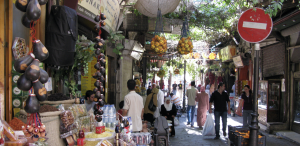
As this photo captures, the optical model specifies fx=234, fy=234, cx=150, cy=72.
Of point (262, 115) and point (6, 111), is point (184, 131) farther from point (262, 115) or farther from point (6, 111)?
point (6, 111)

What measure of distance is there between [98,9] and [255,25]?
12.6ft

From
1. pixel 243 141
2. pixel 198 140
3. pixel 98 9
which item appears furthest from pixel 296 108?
pixel 98 9

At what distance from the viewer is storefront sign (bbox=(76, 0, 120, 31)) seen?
17.2 feet

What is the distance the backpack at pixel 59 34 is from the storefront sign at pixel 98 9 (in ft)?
2.89

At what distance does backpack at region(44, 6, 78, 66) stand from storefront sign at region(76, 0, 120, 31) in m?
0.88

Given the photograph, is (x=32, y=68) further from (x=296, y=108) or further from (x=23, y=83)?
(x=296, y=108)

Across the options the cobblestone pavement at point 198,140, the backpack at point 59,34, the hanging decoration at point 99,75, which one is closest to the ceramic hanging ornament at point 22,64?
the backpack at point 59,34

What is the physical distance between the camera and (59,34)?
402 centimetres

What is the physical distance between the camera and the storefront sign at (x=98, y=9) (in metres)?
5.23

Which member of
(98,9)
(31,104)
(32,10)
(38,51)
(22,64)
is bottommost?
(31,104)

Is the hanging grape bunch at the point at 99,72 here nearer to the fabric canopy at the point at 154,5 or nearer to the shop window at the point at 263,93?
the fabric canopy at the point at 154,5

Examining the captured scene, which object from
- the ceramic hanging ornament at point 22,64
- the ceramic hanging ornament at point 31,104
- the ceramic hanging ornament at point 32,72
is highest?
the ceramic hanging ornament at point 22,64

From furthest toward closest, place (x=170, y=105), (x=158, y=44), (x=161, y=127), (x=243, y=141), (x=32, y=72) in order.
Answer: (x=170, y=105) < (x=158, y=44) < (x=161, y=127) < (x=243, y=141) < (x=32, y=72)

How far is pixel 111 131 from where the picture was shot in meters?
4.33
